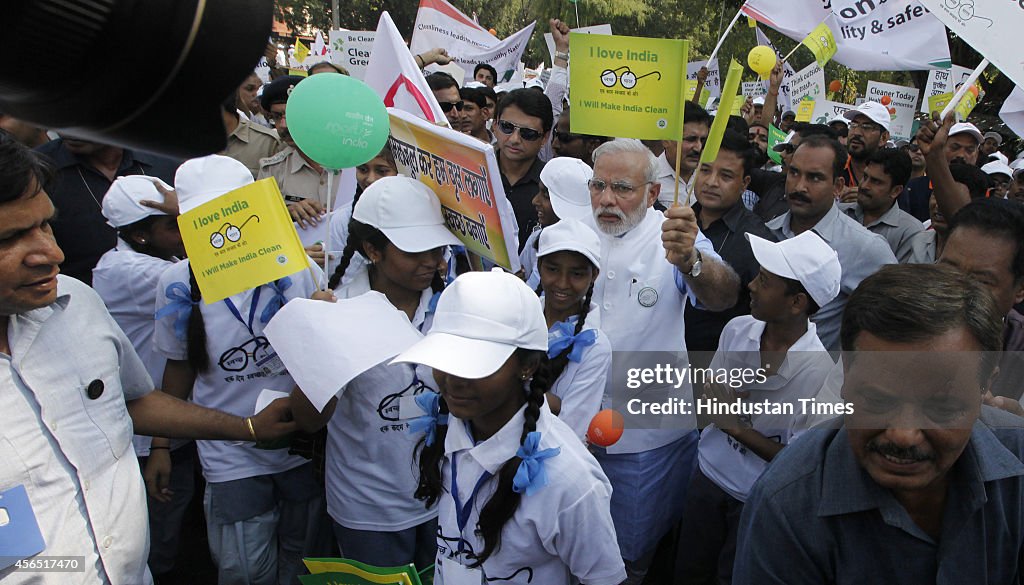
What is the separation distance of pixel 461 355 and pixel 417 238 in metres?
0.85

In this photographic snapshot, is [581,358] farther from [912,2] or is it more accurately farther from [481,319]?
[912,2]

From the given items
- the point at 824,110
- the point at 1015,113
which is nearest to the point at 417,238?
the point at 1015,113

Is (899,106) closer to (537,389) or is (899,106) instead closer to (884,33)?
(884,33)

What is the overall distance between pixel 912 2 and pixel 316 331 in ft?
19.7

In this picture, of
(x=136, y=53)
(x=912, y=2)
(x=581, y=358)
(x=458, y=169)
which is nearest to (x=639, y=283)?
(x=581, y=358)

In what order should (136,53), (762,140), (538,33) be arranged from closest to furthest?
(136,53), (762,140), (538,33)

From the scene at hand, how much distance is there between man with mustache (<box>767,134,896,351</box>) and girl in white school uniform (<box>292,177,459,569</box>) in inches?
84.1

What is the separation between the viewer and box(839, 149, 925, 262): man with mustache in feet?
14.6

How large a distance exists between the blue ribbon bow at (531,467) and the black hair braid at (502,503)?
27 mm

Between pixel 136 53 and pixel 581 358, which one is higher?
pixel 136 53

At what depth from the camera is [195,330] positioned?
2.61 meters

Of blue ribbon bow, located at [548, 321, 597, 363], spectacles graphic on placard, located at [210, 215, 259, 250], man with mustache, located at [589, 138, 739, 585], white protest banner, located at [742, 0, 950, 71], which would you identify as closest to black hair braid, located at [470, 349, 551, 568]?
blue ribbon bow, located at [548, 321, 597, 363]

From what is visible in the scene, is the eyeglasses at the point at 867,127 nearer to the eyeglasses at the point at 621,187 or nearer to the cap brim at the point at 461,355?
the eyeglasses at the point at 621,187

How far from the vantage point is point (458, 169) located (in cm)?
271
